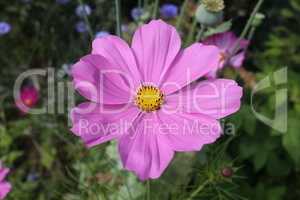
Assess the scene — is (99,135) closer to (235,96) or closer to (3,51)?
(235,96)

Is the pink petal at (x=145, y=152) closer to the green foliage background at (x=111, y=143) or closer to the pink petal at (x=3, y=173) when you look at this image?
the green foliage background at (x=111, y=143)

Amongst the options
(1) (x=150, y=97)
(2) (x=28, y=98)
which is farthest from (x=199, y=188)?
(2) (x=28, y=98)

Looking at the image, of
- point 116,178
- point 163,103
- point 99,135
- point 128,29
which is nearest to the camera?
point 99,135

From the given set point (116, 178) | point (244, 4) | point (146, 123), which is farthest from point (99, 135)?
point (244, 4)

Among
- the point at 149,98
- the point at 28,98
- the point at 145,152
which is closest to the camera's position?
the point at 145,152

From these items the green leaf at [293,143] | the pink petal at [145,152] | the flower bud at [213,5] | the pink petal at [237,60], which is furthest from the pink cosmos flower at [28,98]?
the pink petal at [145,152]

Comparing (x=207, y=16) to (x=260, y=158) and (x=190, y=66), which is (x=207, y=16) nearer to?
(x=190, y=66)
